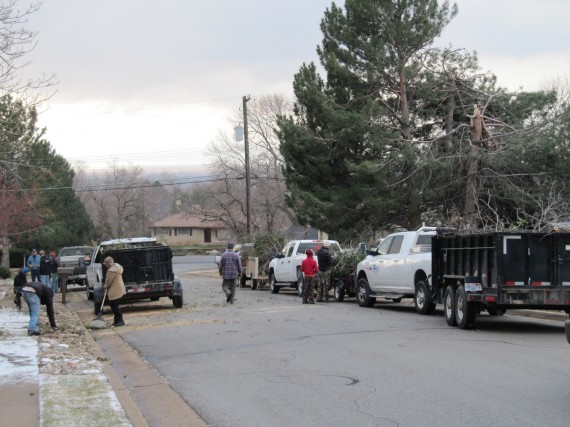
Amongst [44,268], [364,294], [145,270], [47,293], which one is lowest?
[364,294]

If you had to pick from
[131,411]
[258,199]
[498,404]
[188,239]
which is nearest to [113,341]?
[131,411]

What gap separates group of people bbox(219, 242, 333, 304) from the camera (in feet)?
70.9

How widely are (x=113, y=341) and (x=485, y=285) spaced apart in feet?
24.5

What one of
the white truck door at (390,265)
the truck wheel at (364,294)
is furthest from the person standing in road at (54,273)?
the white truck door at (390,265)

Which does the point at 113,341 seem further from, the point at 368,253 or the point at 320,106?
the point at 320,106

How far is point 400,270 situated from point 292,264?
7.77 metres

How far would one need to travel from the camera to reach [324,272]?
75.6 feet

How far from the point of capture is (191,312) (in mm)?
19812

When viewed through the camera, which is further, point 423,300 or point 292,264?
point 292,264

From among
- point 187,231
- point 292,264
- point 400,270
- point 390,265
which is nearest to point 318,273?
point 292,264

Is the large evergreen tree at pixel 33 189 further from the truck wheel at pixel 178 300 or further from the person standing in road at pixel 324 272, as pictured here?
the person standing in road at pixel 324 272

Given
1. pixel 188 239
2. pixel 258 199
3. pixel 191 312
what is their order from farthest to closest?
pixel 188 239, pixel 258 199, pixel 191 312

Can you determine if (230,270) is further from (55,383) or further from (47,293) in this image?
(55,383)

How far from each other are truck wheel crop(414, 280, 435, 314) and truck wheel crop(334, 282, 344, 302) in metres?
5.36
